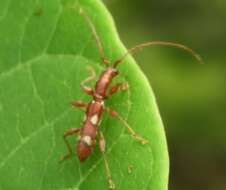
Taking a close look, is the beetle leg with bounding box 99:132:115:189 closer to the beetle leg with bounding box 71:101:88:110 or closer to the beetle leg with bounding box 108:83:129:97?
the beetle leg with bounding box 71:101:88:110

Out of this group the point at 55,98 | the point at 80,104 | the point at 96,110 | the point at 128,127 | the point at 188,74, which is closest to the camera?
the point at 128,127

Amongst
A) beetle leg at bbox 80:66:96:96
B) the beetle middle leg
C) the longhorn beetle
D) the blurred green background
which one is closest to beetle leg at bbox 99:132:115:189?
the longhorn beetle

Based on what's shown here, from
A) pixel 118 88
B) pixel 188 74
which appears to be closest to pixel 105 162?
pixel 118 88

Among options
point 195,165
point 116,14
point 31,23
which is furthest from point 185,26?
point 31,23

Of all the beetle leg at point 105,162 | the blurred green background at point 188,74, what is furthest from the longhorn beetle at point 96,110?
the blurred green background at point 188,74

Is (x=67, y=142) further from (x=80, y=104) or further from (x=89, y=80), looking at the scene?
(x=89, y=80)

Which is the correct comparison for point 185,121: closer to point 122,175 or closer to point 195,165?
point 195,165

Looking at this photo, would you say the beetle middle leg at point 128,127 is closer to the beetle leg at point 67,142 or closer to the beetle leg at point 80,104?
the beetle leg at point 80,104
